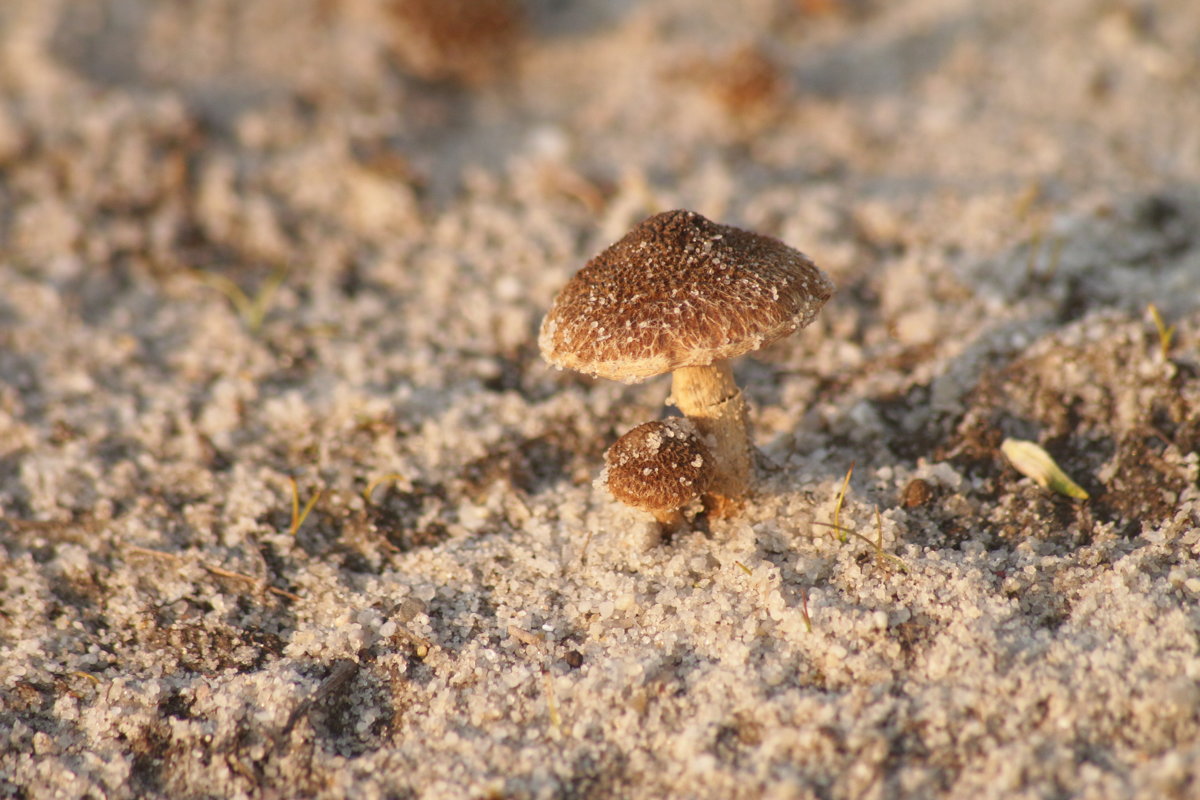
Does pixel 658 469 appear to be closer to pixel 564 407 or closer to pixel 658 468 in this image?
pixel 658 468

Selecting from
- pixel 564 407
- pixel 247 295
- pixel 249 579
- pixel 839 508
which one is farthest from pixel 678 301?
pixel 247 295

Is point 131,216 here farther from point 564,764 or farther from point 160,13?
point 564,764

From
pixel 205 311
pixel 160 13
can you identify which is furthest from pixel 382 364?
pixel 160 13

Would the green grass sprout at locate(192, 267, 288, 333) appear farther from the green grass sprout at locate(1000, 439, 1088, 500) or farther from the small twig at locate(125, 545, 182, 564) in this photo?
the green grass sprout at locate(1000, 439, 1088, 500)

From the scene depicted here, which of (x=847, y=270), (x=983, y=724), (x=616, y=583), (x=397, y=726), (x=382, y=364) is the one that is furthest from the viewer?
(x=847, y=270)

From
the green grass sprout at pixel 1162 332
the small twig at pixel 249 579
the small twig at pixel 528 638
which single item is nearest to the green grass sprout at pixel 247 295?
the small twig at pixel 249 579

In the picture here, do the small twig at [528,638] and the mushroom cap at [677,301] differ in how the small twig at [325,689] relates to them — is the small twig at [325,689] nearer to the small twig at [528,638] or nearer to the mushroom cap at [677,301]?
the small twig at [528,638]
